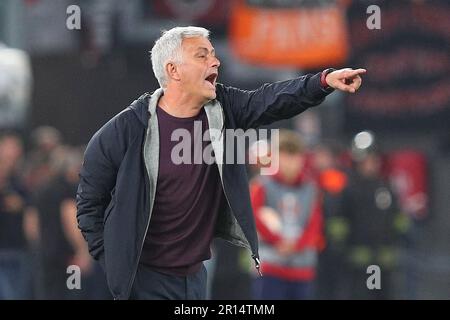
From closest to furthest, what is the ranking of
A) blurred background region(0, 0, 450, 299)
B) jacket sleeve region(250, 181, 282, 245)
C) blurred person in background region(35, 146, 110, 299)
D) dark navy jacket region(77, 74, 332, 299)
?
dark navy jacket region(77, 74, 332, 299) < jacket sleeve region(250, 181, 282, 245) < blurred person in background region(35, 146, 110, 299) < blurred background region(0, 0, 450, 299)

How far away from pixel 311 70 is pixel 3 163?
802cm

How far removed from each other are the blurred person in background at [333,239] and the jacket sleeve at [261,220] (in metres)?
3.09

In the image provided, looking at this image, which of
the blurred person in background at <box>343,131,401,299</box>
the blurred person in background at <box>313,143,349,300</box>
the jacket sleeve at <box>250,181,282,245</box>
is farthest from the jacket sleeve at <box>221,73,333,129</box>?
the blurred person in background at <box>343,131,401,299</box>

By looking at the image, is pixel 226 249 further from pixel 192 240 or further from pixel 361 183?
pixel 192 240

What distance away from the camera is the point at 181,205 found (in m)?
7.87

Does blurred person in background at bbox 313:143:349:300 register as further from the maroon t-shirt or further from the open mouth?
the open mouth

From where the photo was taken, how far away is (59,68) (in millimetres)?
20812

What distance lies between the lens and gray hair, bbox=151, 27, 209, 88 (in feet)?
25.8

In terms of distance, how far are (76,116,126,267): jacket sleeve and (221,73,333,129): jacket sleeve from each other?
2.15 ft

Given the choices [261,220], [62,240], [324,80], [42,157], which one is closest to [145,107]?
[324,80]

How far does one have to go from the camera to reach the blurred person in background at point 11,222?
537 inches

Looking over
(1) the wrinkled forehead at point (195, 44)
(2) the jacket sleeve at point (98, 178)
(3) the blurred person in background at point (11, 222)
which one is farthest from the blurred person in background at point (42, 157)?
(1) the wrinkled forehead at point (195, 44)

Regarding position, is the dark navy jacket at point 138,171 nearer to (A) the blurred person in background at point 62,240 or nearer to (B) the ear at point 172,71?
(B) the ear at point 172,71

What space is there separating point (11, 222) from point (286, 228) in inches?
107
